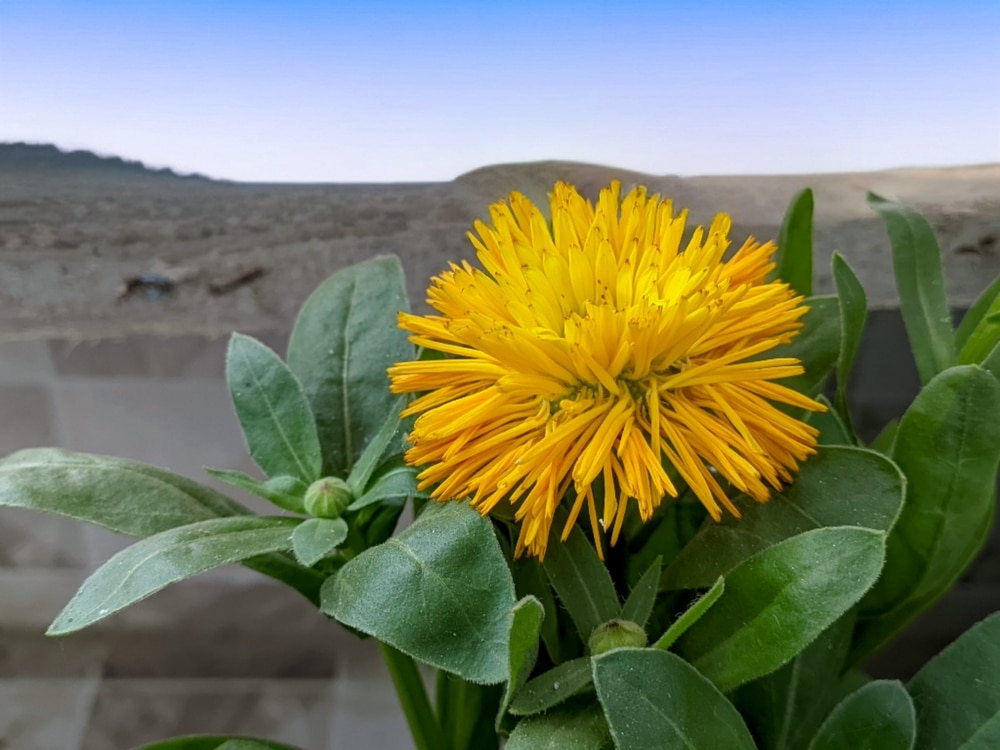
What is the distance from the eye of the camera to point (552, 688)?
29 centimetres

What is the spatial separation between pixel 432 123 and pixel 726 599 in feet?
1.32

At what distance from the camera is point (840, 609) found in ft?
0.85

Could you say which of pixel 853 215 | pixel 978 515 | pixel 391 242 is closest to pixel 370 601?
pixel 978 515

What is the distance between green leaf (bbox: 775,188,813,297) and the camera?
40 cm

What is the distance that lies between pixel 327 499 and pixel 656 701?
15cm

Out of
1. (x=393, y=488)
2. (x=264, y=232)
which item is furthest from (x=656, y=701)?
(x=264, y=232)

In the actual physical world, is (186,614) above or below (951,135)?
below

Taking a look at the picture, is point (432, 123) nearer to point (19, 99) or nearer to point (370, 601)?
point (19, 99)

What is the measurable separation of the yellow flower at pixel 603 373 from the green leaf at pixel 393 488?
2cm

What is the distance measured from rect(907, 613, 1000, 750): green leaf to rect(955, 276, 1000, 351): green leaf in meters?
0.14

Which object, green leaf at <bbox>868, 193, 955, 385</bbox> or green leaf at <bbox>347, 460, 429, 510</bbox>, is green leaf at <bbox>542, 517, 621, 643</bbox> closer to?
green leaf at <bbox>347, 460, 429, 510</bbox>

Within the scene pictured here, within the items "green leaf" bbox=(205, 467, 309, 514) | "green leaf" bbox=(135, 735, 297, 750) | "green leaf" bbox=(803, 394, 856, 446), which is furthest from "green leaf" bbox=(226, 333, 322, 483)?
"green leaf" bbox=(803, 394, 856, 446)

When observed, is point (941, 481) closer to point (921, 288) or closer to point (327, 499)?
point (921, 288)

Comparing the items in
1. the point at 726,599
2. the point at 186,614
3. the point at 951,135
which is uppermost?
the point at 951,135
